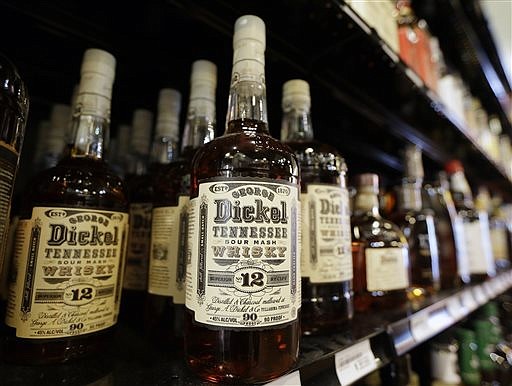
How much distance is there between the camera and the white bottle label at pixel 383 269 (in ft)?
2.20

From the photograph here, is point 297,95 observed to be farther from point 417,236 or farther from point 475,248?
point 475,248

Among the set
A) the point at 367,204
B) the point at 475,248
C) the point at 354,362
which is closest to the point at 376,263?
the point at 367,204

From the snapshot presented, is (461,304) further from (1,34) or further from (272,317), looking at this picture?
(1,34)

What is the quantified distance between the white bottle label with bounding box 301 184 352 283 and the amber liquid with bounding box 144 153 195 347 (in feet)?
0.64

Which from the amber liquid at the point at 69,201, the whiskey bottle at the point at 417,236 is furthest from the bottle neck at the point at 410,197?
the amber liquid at the point at 69,201

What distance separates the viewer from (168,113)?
66cm

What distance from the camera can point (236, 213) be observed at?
0.36m

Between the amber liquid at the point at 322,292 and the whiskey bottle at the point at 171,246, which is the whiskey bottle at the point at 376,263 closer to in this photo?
the amber liquid at the point at 322,292

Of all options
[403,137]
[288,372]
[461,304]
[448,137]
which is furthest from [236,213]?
[448,137]

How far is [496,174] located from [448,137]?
0.89 meters

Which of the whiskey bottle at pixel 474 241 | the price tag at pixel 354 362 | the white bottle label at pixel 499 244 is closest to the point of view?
the price tag at pixel 354 362

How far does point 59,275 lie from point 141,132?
0.43m

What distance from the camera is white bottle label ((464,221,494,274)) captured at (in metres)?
1.13

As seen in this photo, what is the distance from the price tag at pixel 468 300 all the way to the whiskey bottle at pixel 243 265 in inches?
29.3
